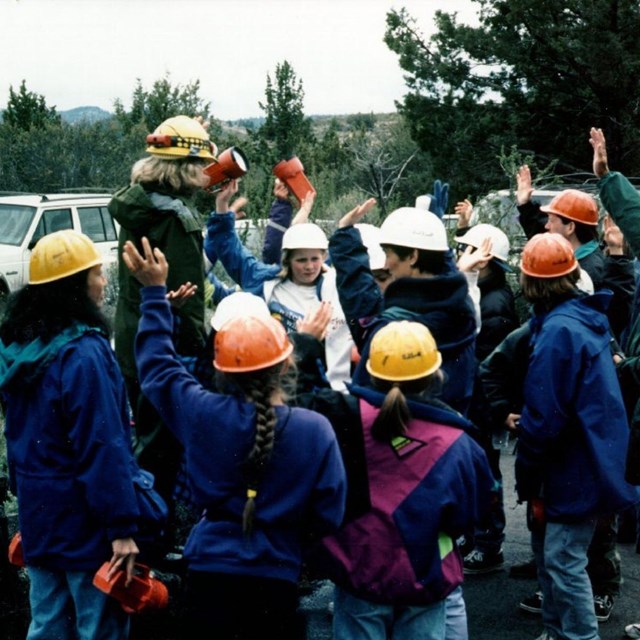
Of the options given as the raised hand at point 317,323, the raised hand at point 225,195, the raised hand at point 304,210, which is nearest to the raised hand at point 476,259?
the raised hand at point 304,210

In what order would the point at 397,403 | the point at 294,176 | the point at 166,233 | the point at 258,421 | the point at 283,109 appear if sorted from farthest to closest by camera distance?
1. the point at 283,109
2. the point at 294,176
3. the point at 166,233
4. the point at 397,403
5. the point at 258,421

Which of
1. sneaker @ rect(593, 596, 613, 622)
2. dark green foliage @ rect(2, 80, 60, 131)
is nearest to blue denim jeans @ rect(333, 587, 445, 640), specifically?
sneaker @ rect(593, 596, 613, 622)

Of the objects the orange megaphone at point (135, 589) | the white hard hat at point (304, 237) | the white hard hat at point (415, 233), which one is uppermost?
the white hard hat at point (415, 233)

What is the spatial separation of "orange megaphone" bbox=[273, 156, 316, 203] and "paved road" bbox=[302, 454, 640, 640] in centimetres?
219

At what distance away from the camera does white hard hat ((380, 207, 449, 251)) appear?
399cm

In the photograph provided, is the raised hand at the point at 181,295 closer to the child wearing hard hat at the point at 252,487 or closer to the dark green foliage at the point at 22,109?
the child wearing hard hat at the point at 252,487

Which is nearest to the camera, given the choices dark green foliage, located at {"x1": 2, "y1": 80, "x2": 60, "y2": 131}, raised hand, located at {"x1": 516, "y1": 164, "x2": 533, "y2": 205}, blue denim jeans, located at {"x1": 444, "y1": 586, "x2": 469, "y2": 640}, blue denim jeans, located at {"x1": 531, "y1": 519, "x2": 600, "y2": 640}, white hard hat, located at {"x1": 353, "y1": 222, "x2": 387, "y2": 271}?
blue denim jeans, located at {"x1": 444, "y1": 586, "x2": 469, "y2": 640}

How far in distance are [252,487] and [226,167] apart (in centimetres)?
225

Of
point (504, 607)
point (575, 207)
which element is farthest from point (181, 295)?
point (504, 607)

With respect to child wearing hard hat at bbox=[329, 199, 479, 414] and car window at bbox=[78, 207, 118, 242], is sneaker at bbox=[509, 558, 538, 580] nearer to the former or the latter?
child wearing hard hat at bbox=[329, 199, 479, 414]

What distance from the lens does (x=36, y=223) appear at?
14125 mm

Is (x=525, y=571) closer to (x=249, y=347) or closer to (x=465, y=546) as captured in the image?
(x=465, y=546)

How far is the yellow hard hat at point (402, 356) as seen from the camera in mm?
3305

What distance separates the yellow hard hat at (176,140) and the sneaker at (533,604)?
2.81 m
